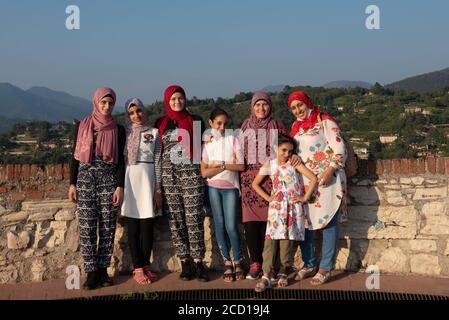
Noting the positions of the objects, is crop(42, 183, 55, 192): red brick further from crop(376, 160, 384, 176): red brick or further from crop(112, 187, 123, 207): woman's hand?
crop(376, 160, 384, 176): red brick

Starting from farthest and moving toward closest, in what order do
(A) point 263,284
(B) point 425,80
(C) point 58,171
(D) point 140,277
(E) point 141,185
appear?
(B) point 425,80
(C) point 58,171
(D) point 140,277
(E) point 141,185
(A) point 263,284

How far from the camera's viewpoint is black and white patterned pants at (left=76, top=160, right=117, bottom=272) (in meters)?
4.04

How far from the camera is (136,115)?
411cm

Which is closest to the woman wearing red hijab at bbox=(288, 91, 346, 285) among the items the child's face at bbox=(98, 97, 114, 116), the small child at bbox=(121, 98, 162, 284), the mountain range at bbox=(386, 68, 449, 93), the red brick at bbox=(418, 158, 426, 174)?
the red brick at bbox=(418, 158, 426, 174)

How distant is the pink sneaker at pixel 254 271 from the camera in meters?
4.16

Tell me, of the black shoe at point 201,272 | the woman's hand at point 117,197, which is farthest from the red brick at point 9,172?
the black shoe at point 201,272

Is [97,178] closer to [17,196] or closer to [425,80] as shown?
[17,196]

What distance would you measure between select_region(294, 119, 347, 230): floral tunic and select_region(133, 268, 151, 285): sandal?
1.48 m

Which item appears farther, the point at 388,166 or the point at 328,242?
the point at 388,166

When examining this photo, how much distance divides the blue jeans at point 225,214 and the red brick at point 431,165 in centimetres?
177

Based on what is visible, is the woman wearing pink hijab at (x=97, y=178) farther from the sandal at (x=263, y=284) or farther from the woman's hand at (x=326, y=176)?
the woman's hand at (x=326, y=176)

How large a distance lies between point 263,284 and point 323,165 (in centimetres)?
110

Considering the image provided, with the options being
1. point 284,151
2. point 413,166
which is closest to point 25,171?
point 284,151

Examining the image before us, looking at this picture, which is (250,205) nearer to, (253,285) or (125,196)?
(253,285)
